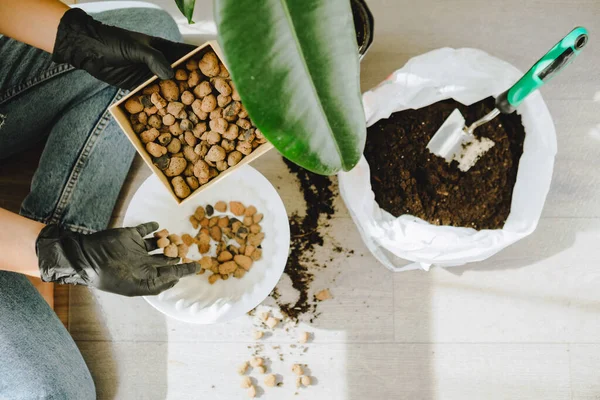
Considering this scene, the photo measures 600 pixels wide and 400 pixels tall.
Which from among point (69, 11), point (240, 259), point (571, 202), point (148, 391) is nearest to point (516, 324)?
point (571, 202)

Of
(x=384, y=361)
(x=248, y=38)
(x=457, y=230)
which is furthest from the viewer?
(x=384, y=361)

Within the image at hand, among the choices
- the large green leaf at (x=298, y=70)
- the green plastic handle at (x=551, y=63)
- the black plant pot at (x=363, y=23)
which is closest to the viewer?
the large green leaf at (x=298, y=70)

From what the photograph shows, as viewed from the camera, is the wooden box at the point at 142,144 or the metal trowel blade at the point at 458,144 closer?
the wooden box at the point at 142,144

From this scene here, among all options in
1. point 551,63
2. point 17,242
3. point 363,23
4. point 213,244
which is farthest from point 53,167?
point 551,63

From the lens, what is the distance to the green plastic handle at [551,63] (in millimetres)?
701

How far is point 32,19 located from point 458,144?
0.77 m

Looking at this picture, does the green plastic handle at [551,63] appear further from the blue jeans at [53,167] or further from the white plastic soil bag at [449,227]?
the blue jeans at [53,167]

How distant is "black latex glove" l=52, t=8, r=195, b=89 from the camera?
77cm

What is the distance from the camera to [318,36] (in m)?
0.35

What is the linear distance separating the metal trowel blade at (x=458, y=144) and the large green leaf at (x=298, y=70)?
2.01 feet

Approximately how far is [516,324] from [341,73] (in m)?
0.84

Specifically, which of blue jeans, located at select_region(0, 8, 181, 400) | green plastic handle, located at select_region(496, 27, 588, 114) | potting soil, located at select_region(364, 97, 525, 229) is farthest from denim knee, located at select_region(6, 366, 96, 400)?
green plastic handle, located at select_region(496, 27, 588, 114)

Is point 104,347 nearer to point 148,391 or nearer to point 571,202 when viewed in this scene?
point 148,391

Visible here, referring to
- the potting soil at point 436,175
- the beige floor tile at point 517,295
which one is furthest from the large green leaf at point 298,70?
the beige floor tile at point 517,295
